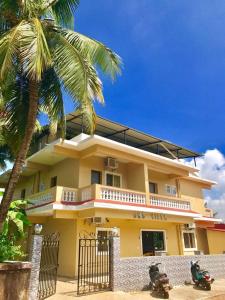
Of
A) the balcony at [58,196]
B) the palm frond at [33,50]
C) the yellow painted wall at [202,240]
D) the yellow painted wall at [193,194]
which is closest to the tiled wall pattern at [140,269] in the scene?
the balcony at [58,196]

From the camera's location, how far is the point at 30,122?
338 inches

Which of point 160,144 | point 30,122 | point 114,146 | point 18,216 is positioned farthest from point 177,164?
point 30,122

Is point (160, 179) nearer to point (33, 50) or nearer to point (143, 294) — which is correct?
point (143, 294)

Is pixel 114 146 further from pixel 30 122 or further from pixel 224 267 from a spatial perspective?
pixel 224 267

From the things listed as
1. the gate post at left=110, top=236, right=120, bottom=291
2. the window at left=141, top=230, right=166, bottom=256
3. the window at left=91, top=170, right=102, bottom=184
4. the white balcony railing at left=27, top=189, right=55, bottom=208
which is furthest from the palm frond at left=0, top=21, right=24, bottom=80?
the window at left=141, top=230, right=166, bottom=256

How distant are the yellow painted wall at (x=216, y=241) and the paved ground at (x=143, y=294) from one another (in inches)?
399

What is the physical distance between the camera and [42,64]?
816cm

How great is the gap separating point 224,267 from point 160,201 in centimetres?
552

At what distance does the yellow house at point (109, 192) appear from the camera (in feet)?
50.0

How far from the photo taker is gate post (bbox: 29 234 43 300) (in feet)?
28.0

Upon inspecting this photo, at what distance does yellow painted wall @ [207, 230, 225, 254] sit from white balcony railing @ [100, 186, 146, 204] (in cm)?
1084

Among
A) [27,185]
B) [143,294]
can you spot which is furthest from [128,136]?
[143,294]

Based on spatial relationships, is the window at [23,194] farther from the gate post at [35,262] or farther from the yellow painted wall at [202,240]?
the yellow painted wall at [202,240]

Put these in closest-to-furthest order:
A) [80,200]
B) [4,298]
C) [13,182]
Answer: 1. [4,298]
2. [13,182]
3. [80,200]
